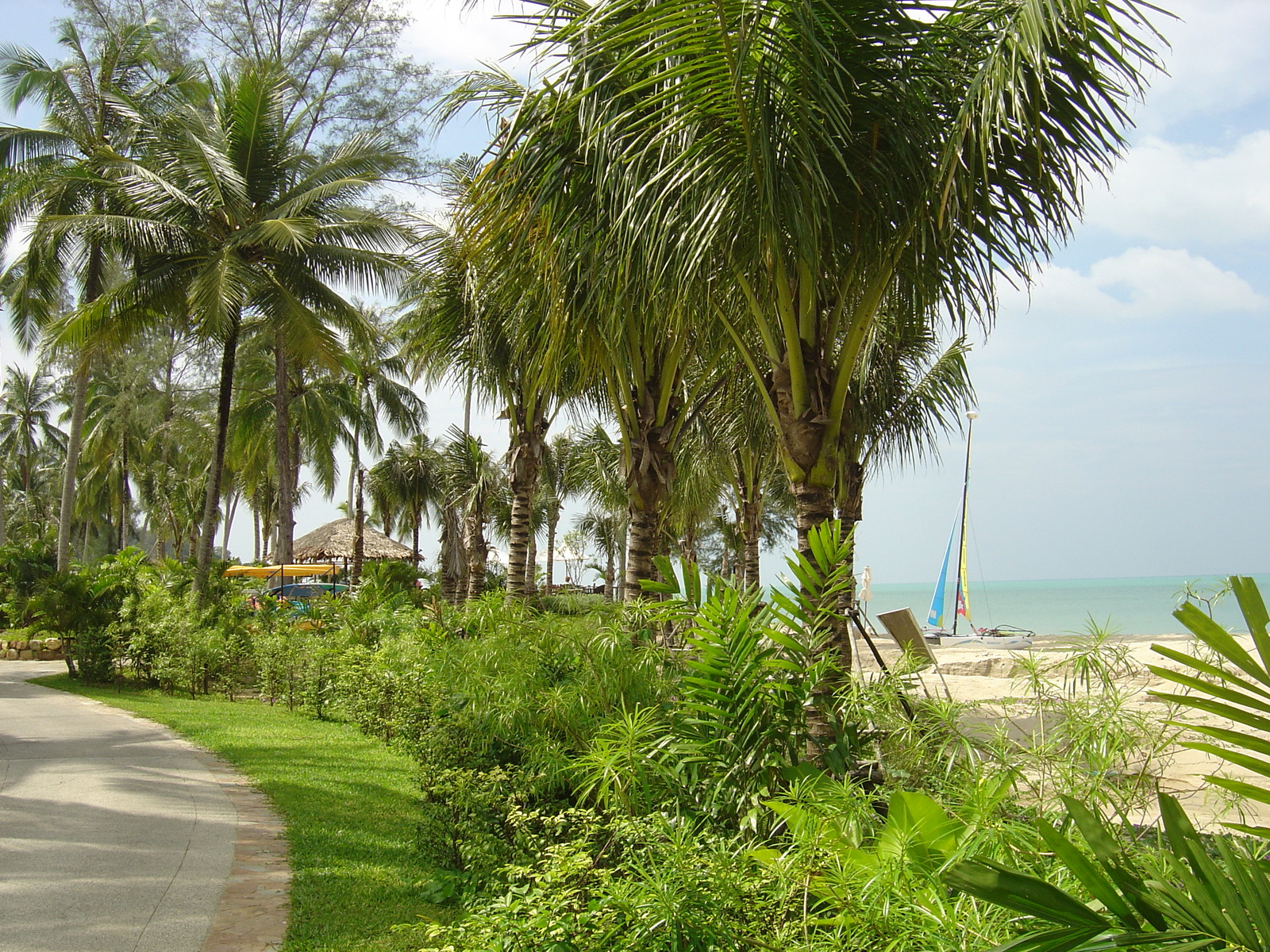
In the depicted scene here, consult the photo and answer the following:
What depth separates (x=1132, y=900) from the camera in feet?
4.31

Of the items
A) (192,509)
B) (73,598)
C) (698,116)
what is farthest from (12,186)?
(192,509)

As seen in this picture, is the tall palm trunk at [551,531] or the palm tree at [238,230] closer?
the palm tree at [238,230]

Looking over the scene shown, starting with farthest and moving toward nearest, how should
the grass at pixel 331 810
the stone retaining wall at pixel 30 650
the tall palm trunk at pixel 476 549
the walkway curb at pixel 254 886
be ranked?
the tall palm trunk at pixel 476 549
the stone retaining wall at pixel 30 650
the grass at pixel 331 810
the walkway curb at pixel 254 886

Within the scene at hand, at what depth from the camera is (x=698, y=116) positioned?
452cm

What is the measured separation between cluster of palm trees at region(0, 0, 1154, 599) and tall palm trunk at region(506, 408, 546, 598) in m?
0.05

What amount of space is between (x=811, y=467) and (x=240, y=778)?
18.0 feet

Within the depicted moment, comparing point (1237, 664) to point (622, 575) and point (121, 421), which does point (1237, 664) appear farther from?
point (121, 421)

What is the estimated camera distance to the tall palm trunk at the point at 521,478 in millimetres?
12797

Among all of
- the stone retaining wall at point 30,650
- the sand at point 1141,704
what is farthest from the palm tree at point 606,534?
the stone retaining wall at point 30,650

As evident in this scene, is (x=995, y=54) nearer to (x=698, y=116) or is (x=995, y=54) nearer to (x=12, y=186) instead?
(x=698, y=116)

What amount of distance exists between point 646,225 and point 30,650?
16646 mm

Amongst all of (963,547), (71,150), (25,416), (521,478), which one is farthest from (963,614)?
(25,416)

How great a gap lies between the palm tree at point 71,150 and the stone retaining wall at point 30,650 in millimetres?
2379

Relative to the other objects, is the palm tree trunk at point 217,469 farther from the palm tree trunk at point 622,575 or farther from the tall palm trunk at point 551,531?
the tall palm trunk at point 551,531
